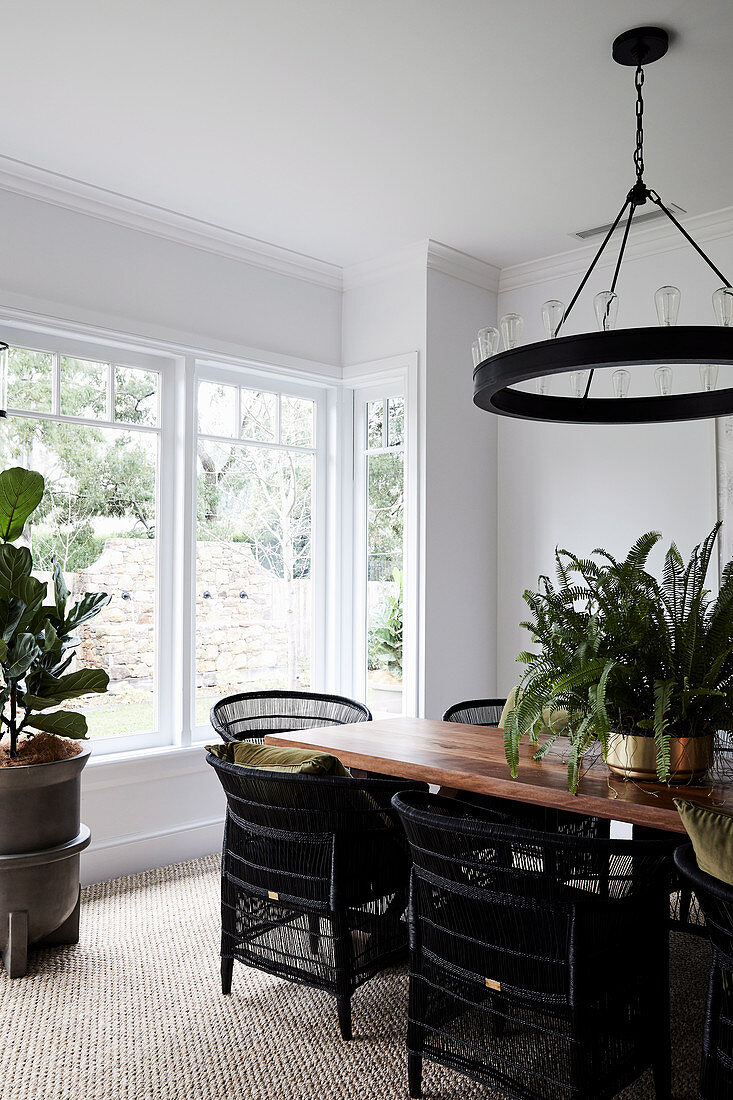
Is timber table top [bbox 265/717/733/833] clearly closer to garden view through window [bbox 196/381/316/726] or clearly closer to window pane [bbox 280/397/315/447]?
garden view through window [bbox 196/381/316/726]

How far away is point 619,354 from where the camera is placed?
7.11 feet

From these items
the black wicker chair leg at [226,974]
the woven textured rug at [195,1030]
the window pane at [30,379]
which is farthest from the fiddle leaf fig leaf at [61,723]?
the window pane at [30,379]

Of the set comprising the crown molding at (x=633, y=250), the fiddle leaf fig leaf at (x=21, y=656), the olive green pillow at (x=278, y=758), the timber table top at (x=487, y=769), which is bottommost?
the timber table top at (x=487, y=769)

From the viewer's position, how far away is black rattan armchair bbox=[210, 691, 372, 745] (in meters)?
3.22

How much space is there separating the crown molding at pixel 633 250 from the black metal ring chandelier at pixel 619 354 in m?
1.13

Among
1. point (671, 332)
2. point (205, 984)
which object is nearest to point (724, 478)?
point (671, 332)

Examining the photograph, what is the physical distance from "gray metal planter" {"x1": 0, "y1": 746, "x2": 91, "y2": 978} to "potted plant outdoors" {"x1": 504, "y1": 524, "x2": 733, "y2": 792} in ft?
5.07

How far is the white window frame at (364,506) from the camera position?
4328 mm

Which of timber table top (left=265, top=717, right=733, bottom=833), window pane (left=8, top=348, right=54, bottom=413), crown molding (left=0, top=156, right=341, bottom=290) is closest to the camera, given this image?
timber table top (left=265, top=717, right=733, bottom=833)

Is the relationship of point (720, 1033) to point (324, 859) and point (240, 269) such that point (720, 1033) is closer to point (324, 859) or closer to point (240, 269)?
point (324, 859)

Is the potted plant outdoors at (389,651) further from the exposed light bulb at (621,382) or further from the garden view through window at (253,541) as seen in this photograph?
the exposed light bulb at (621,382)

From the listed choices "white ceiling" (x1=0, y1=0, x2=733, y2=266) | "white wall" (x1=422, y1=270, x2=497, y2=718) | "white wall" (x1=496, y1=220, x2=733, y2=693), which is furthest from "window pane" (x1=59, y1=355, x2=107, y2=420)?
"white wall" (x1=496, y1=220, x2=733, y2=693)

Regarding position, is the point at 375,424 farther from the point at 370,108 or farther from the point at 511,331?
the point at 511,331

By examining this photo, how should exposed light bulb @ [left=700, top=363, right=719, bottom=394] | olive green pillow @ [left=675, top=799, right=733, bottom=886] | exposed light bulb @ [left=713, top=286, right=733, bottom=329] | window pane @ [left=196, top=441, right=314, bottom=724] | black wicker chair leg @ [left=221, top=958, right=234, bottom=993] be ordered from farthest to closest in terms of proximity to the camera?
window pane @ [left=196, top=441, right=314, bottom=724] → exposed light bulb @ [left=700, top=363, right=719, bottom=394] → black wicker chair leg @ [left=221, top=958, right=234, bottom=993] → exposed light bulb @ [left=713, top=286, right=733, bottom=329] → olive green pillow @ [left=675, top=799, right=733, bottom=886]
